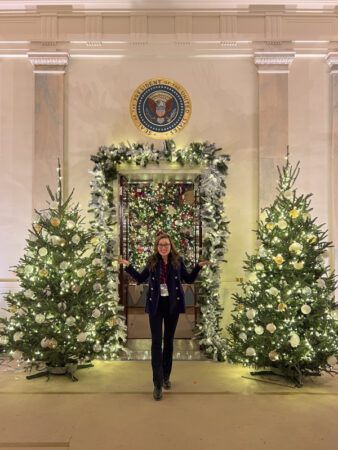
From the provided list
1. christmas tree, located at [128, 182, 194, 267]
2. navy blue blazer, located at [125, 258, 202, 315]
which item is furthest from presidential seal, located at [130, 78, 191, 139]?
navy blue blazer, located at [125, 258, 202, 315]

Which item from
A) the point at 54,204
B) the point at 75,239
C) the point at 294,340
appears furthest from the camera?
the point at 54,204

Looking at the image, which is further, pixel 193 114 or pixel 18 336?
pixel 193 114

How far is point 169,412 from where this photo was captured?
3600mm

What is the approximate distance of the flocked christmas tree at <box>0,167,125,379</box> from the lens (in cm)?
450

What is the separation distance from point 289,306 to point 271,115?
3.22m

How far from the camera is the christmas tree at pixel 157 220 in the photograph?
614 cm

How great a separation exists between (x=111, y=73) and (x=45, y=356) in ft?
14.5

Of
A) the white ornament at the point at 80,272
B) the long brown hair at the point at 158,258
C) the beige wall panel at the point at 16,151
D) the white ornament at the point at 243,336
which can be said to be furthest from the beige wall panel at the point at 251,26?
the white ornament at the point at 243,336

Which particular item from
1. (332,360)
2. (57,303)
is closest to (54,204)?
(57,303)

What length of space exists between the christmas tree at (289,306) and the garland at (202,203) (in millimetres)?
890

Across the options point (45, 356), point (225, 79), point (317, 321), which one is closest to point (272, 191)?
point (225, 79)

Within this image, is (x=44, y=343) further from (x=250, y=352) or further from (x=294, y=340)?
(x=294, y=340)

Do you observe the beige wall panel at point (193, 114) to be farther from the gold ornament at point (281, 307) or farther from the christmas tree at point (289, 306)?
the gold ornament at point (281, 307)

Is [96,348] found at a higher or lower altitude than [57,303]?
lower
